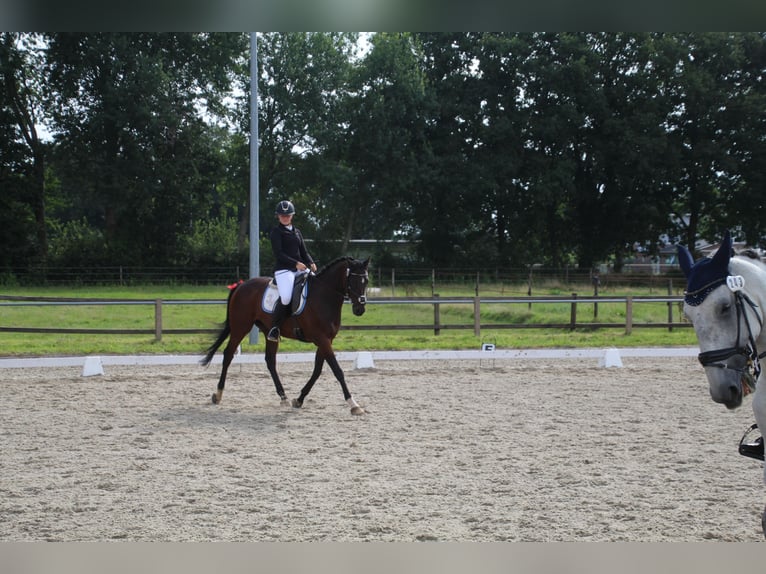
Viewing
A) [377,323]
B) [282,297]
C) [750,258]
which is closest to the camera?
[750,258]

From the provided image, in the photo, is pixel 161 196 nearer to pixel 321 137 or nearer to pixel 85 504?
pixel 321 137

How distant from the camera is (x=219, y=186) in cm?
3609

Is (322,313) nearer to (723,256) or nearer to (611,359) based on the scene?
(611,359)

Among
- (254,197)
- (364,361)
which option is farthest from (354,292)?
(254,197)

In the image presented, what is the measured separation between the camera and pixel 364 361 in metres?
10.4

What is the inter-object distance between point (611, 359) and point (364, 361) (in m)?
3.67

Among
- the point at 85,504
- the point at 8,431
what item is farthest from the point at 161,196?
the point at 85,504

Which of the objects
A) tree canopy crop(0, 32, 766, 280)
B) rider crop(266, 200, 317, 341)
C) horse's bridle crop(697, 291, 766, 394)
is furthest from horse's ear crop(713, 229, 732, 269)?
tree canopy crop(0, 32, 766, 280)

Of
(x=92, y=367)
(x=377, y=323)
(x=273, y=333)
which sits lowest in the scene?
(x=377, y=323)

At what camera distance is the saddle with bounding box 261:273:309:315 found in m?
7.84

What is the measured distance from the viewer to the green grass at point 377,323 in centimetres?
1276

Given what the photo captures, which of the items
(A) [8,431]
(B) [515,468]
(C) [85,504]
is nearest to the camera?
(C) [85,504]

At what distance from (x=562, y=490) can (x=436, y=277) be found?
25972mm

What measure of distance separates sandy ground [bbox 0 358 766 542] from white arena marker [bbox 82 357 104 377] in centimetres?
66
